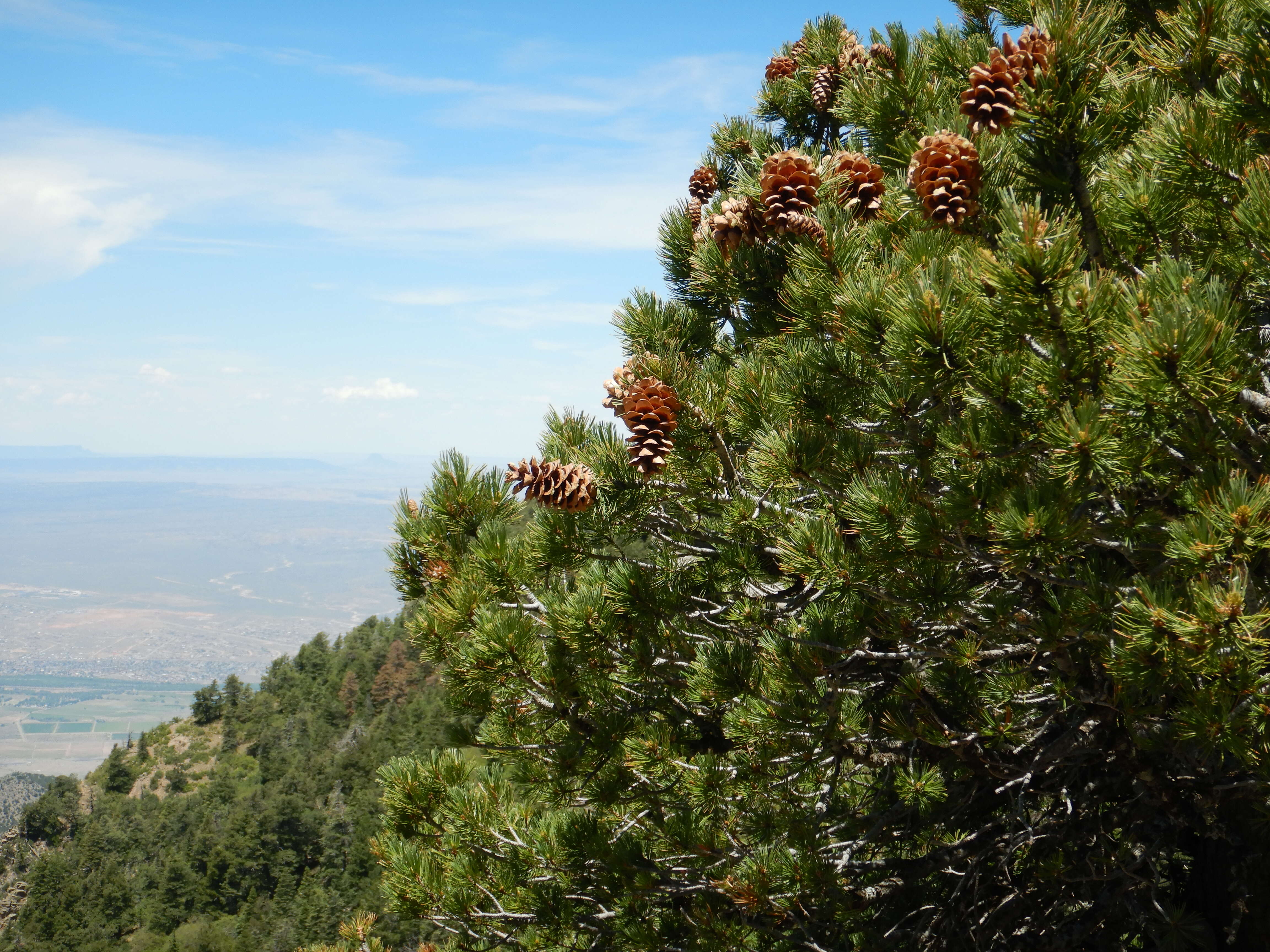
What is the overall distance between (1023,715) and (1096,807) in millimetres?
957

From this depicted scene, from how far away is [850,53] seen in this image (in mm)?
5016

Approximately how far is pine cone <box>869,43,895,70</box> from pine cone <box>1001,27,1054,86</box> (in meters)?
1.71

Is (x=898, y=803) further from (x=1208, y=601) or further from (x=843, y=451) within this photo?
(x=1208, y=601)

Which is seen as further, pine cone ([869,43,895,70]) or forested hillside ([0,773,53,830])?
forested hillside ([0,773,53,830])

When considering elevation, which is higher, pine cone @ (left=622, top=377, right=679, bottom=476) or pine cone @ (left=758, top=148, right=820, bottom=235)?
pine cone @ (left=758, top=148, right=820, bottom=235)

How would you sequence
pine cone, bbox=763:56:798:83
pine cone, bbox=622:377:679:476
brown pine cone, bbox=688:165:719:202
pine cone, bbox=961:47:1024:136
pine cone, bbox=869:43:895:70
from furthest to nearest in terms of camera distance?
pine cone, bbox=763:56:798:83 → brown pine cone, bbox=688:165:719:202 → pine cone, bbox=869:43:895:70 → pine cone, bbox=622:377:679:476 → pine cone, bbox=961:47:1024:136

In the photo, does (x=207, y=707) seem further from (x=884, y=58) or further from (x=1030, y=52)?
(x=1030, y=52)

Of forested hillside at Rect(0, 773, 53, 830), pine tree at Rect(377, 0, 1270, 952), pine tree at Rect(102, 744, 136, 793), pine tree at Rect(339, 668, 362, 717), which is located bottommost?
forested hillside at Rect(0, 773, 53, 830)

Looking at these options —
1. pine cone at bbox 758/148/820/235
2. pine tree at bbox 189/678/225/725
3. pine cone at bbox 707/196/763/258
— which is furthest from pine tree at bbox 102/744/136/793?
pine cone at bbox 758/148/820/235

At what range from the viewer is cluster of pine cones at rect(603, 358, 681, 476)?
10.0 feet

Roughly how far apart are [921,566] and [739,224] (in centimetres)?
154

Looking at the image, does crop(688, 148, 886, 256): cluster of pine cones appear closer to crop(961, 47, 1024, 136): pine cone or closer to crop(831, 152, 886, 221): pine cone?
crop(831, 152, 886, 221): pine cone

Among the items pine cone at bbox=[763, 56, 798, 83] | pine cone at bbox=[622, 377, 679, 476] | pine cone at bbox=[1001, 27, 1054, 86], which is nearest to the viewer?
pine cone at bbox=[1001, 27, 1054, 86]

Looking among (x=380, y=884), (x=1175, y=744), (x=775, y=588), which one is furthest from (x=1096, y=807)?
(x=380, y=884)
